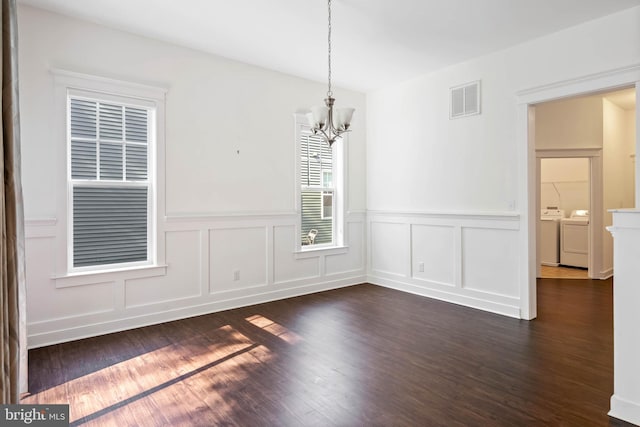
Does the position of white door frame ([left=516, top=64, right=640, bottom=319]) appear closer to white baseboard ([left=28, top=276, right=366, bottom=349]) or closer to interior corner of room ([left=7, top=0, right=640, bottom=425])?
interior corner of room ([left=7, top=0, right=640, bottom=425])

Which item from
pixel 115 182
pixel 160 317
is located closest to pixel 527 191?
pixel 160 317

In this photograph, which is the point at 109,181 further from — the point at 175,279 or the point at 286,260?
the point at 286,260

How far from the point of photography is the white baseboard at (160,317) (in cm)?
339

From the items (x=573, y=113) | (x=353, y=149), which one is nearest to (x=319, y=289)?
(x=353, y=149)

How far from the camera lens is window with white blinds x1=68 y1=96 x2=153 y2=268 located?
3.60 m

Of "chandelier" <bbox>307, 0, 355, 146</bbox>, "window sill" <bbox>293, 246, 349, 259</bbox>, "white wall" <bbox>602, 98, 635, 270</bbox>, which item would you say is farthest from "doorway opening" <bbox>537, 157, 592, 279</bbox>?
"chandelier" <bbox>307, 0, 355, 146</bbox>

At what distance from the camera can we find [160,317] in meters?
4.00

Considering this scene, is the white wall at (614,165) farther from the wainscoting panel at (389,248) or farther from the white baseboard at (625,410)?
the white baseboard at (625,410)

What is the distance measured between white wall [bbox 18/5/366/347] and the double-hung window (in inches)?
7.5

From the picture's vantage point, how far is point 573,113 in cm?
611

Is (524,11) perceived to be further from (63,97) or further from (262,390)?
(63,97)

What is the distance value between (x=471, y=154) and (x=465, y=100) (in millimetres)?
679

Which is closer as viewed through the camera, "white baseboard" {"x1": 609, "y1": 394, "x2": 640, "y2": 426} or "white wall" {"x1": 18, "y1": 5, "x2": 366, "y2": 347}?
"white baseboard" {"x1": 609, "y1": 394, "x2": 640, "y2": 426}

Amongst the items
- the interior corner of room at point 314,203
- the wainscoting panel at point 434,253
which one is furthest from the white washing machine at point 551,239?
the wainscoting panel at point 434,253
